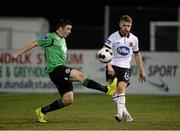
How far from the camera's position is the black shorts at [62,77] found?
52.6 feet

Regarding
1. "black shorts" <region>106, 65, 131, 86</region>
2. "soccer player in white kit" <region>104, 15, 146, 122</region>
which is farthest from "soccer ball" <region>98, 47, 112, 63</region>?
"black shorts" <region>106, 65, 131, 86</region>

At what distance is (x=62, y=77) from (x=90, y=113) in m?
3.07

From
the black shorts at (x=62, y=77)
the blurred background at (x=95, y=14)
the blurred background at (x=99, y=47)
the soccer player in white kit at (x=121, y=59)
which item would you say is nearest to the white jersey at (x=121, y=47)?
the soccer player in white kit at (x=121, y=59)

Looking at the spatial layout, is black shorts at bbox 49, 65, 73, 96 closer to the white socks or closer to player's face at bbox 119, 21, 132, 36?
the white socks

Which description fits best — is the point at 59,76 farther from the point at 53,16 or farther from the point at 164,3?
the point at 53,16

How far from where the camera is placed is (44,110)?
16531 mm

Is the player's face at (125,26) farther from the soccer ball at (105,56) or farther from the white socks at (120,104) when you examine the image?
the white socks at (120,104)

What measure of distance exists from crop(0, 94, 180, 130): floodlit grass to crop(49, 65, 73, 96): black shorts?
0.72m

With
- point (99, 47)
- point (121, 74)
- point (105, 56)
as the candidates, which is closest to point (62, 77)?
point (105, 56)

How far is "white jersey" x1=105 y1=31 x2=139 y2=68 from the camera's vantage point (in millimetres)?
16438

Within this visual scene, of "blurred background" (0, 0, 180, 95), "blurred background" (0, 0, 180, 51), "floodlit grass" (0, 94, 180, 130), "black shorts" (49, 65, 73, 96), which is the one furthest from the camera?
"blurred background" (0, 0, 180, 51)

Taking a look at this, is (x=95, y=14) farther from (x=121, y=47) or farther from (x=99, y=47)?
(x=121, y=47)

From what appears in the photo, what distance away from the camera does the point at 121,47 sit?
1644 cm

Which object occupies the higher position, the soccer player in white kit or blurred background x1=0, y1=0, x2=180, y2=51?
blurred background x1=0, y1=0, x2=180, y2=51
